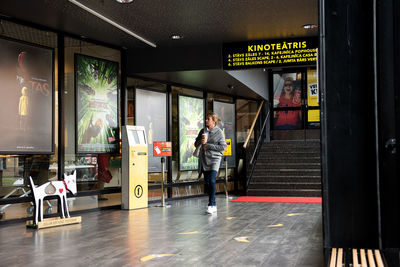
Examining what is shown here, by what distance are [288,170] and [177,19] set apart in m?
5.79

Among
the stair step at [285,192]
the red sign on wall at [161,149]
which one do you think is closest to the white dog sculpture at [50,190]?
the red sign on wall at [161,149]

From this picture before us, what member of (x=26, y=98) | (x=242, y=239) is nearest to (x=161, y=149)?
(x=26, y=98)

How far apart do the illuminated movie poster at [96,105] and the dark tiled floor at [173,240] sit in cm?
132

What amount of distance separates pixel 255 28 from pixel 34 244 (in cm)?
461

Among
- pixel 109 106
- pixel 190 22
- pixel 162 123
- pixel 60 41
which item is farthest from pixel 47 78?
pixel 162 123

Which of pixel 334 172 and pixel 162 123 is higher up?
pixel 162 123

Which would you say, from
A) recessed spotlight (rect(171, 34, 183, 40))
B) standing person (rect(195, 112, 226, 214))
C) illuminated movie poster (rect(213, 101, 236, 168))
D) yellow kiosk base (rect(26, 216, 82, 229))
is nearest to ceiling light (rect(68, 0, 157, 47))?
recessed spotlight (rect(171, 34, 183, 40))

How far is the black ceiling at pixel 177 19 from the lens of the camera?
20.4 feet

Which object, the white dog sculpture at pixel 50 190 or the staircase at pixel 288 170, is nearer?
the white dog sculpture at pixel 50 190

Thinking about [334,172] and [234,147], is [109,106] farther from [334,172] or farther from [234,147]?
[334,172]

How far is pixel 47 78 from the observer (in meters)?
7.30

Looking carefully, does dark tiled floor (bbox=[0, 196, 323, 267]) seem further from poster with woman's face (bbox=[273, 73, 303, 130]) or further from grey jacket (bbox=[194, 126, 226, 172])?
poster with woman's face (bbox=[273, 73, 303, 130])

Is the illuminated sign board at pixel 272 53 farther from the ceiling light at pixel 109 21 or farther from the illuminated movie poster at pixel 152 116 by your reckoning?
the illuminated movie poster at pixel 152 116

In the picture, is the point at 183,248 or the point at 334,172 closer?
the point at 334,172
